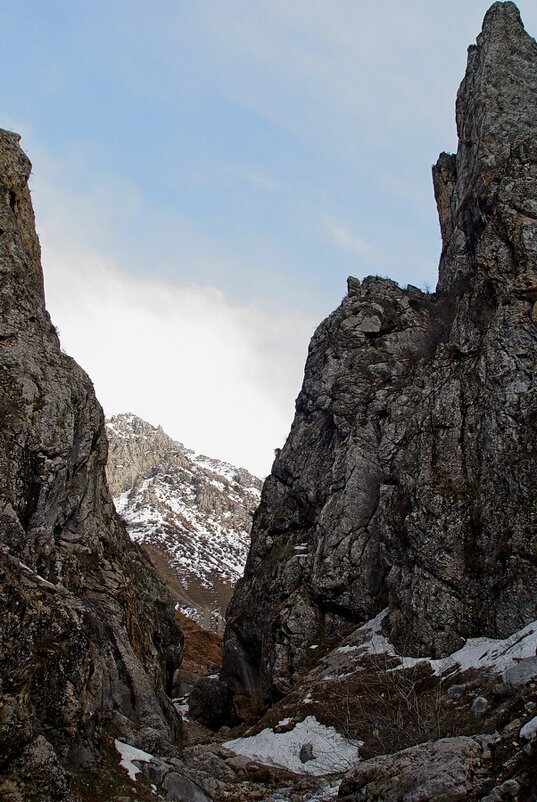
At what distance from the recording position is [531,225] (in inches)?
1409

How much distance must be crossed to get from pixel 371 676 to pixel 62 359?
20820mm

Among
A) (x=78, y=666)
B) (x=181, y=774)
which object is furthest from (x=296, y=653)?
(x=78, y=666)

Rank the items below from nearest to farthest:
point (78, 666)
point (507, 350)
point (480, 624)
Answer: point (78, 666) < point (480, 624) < point (507, 350)

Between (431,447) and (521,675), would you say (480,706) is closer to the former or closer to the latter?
(521,675)

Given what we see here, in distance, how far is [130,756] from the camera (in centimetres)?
1584

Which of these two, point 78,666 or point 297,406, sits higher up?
point 297,406

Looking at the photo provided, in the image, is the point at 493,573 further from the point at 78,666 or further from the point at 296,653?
the point at 78,666

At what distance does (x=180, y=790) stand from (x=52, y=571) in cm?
974

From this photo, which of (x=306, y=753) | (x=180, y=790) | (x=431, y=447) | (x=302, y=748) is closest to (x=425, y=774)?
(x=180, y=790)

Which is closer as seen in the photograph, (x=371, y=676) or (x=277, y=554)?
(x=371, y=676)

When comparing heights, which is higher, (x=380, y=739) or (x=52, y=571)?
(x=380, y=739)

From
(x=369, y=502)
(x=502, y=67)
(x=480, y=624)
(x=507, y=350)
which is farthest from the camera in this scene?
(x=502, y=67)

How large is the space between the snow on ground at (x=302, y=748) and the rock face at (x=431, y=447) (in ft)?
20.3

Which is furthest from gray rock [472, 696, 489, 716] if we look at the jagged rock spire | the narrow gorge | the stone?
the stone
